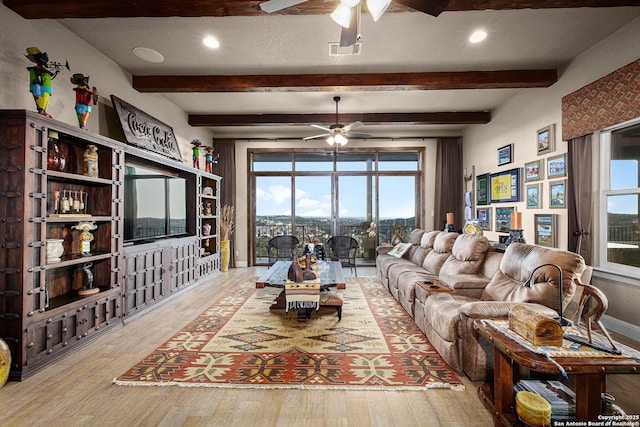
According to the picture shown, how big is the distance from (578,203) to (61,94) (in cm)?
569

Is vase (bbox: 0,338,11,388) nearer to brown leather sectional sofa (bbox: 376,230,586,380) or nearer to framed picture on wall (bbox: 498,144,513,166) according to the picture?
brown leather sectional sofa (bbox: 376,230,586,380)

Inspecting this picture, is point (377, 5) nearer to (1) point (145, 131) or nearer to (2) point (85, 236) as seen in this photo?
(2) point (85, 236)

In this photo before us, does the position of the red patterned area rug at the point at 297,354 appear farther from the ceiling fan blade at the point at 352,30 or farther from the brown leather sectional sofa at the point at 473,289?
the ceiling fan blade at the point at 352,30

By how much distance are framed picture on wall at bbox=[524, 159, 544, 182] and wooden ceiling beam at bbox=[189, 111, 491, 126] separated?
155 centimetres

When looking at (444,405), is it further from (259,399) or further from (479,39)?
(479,39)

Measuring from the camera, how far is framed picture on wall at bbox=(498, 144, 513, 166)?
17.0ft

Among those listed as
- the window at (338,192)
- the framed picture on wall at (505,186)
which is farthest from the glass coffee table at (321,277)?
the framed picture on wall at (505,186)

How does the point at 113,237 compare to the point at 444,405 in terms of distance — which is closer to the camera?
the point at 444,405

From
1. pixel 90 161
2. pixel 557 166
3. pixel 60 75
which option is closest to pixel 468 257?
pixel 557 166

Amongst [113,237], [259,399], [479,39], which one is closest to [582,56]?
[479,39]

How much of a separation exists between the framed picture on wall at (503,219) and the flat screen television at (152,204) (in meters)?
5.34

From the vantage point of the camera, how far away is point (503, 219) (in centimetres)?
540

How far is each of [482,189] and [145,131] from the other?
19.2 ft

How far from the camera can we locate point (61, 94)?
318cm
